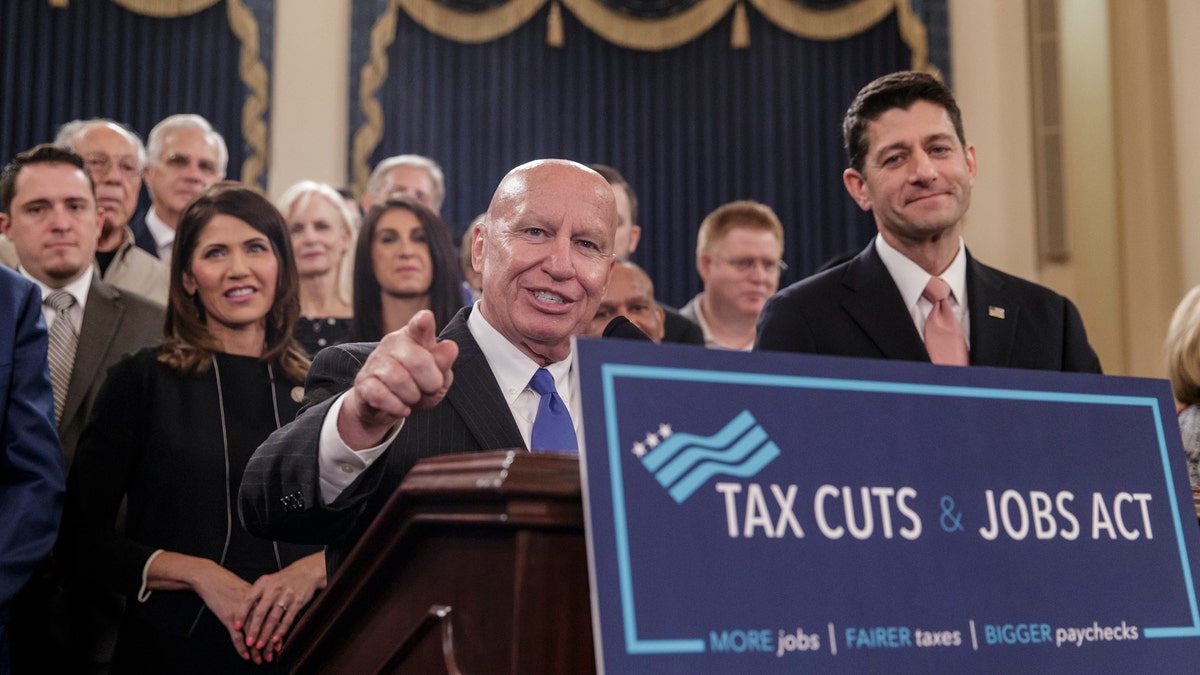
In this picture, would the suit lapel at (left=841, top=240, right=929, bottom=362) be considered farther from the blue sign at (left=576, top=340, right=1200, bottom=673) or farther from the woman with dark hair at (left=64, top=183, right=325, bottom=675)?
the woman with dark hair at (left=64, top=183, right=325, bottom=675)

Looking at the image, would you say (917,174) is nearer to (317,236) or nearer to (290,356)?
(290,356)

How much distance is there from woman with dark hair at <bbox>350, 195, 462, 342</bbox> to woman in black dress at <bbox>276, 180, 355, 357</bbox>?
0.25 m

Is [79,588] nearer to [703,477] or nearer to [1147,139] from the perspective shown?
[703,477]

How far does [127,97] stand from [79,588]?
540 centimetres

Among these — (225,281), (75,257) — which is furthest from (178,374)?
(75,257)

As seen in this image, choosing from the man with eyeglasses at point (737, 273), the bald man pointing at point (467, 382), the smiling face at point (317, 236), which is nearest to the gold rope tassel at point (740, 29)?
the man with eyeglasses at point (737, 273)

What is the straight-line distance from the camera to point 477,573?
1.13 m

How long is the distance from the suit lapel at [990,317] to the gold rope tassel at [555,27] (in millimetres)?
5699

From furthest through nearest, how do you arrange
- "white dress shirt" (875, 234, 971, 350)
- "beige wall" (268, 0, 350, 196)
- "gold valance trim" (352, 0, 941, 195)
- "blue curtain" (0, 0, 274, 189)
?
"gold valance trim" (352, 0, 941, 195) < "beige wall" (268, 0, 350, 196) < "blue curtain" (0, 0, 274, 189) < "white dress shirt" (875, 234, 971, 350)

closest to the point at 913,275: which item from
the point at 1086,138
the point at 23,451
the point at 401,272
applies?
the point at 401,272

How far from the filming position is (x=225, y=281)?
9.46 ft

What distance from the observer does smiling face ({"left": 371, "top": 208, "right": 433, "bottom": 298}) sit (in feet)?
11.6

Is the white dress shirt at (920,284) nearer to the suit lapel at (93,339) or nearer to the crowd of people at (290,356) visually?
the crowd of people at (290,356)

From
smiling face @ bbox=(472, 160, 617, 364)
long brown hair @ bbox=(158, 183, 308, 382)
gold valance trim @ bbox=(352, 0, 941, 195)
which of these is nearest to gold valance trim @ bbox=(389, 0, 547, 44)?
gold valance trim @ bbox=(352, 0, 941, 195)
